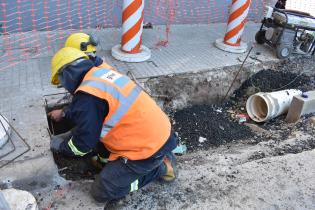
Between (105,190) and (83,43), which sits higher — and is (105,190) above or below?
below

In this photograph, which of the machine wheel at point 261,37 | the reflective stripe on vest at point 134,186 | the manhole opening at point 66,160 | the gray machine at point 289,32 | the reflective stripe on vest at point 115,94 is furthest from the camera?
the machine wheel at point 261,37

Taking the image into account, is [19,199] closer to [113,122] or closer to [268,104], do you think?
[113,122]

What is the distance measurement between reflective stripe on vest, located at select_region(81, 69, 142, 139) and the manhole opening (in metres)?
0.91

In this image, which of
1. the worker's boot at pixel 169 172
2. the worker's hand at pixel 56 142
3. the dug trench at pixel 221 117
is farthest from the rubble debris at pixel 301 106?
the worker's hand at pixel 56 142

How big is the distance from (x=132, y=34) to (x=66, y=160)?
2.49 meters

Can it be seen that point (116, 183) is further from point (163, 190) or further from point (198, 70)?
point (198, 70)

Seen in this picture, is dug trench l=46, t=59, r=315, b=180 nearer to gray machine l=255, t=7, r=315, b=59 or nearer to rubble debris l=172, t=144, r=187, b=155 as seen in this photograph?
rubble debris l=172, t=144, r=187, b=155

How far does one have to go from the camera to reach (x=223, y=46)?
19.9 ft

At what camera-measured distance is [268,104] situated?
15.5 feet

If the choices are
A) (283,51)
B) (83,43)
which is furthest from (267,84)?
(83,43)

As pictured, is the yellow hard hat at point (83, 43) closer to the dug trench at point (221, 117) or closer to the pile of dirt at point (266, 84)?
the dug trench at point (221, 117)

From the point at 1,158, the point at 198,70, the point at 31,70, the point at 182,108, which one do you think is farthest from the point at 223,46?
the point at 1,158

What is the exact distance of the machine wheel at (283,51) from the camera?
5.94 metres

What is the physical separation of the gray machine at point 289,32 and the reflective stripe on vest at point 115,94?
419 centimetres
